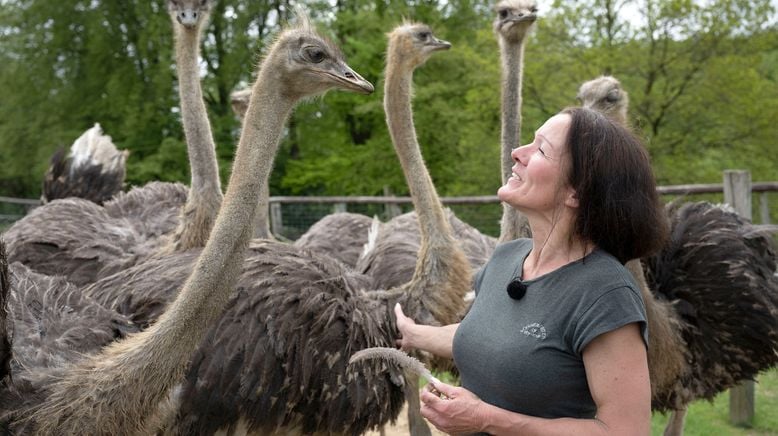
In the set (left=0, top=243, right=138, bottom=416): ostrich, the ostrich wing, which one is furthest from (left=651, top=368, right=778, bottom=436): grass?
(left=0, top=243, right=138, bottom=416): ostrich

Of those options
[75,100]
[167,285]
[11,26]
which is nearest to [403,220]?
[167,285]

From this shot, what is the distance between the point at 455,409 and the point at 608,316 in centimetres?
39

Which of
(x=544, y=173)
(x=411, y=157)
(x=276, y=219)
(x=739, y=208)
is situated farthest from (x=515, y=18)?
(x=276, y=219)

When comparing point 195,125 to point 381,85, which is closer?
point 195,125

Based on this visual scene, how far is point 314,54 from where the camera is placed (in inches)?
108

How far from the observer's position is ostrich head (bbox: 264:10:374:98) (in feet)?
8.85

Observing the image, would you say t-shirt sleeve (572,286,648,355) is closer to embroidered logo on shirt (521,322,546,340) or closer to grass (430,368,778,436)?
embroidered logo on shirt (521,322,546,340)

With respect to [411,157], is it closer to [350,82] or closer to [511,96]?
[511,96]

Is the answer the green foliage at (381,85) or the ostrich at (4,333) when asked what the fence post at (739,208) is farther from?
the green foliage at (381,85)

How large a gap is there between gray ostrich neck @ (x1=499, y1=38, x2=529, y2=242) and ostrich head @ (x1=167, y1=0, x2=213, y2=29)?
172cm

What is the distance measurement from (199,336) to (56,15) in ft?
54.6

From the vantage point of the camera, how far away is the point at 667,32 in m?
11.6

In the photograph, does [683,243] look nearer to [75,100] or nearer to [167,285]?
[167,285]

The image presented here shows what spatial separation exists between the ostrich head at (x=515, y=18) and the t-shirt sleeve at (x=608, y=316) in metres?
2.62
